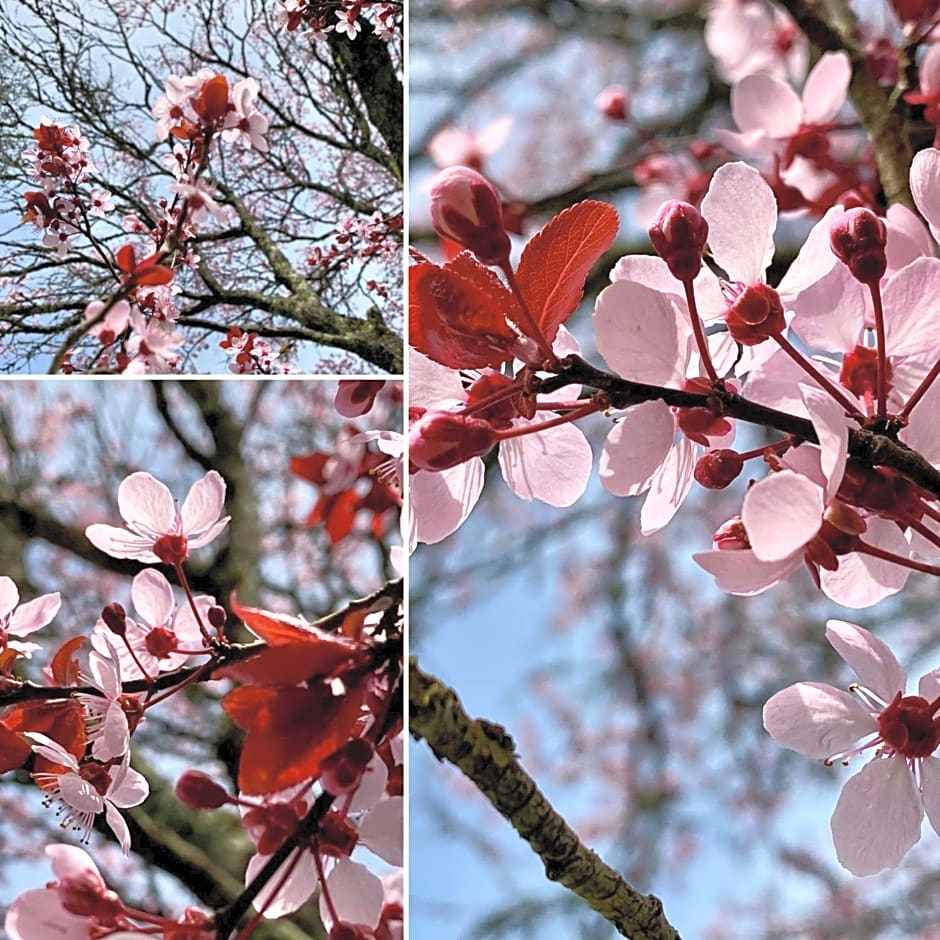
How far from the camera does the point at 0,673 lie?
2.17ft

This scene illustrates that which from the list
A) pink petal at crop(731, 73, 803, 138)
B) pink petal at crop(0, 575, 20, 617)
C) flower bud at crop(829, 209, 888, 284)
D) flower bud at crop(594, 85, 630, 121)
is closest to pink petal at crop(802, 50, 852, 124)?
pink petal at crop(731, 73, 803, 138)

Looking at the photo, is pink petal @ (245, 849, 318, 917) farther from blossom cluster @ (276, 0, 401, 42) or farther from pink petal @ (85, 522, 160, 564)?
blossom cluster @ (276, 0, 401, 42)

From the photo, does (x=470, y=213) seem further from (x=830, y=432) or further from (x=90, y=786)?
(x=90, y=786)

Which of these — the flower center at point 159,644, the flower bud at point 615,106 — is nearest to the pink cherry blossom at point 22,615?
the flower center at point 159,644

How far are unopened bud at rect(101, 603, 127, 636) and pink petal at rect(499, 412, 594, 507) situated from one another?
302 millimetres

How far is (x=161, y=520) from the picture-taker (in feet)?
2.32

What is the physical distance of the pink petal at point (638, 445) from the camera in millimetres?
445

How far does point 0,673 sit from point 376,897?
0.28 meters

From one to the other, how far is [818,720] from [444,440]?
0.22 metres


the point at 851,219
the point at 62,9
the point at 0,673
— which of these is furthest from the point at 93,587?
the point at 851,219

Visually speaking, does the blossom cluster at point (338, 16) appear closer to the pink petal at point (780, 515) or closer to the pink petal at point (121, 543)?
the pink petal at point (121, 543)

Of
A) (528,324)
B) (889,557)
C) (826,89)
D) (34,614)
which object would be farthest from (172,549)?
(826,89)

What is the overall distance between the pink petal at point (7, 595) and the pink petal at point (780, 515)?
59 centimetres

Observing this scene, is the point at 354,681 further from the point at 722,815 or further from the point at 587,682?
the point at 722,815
